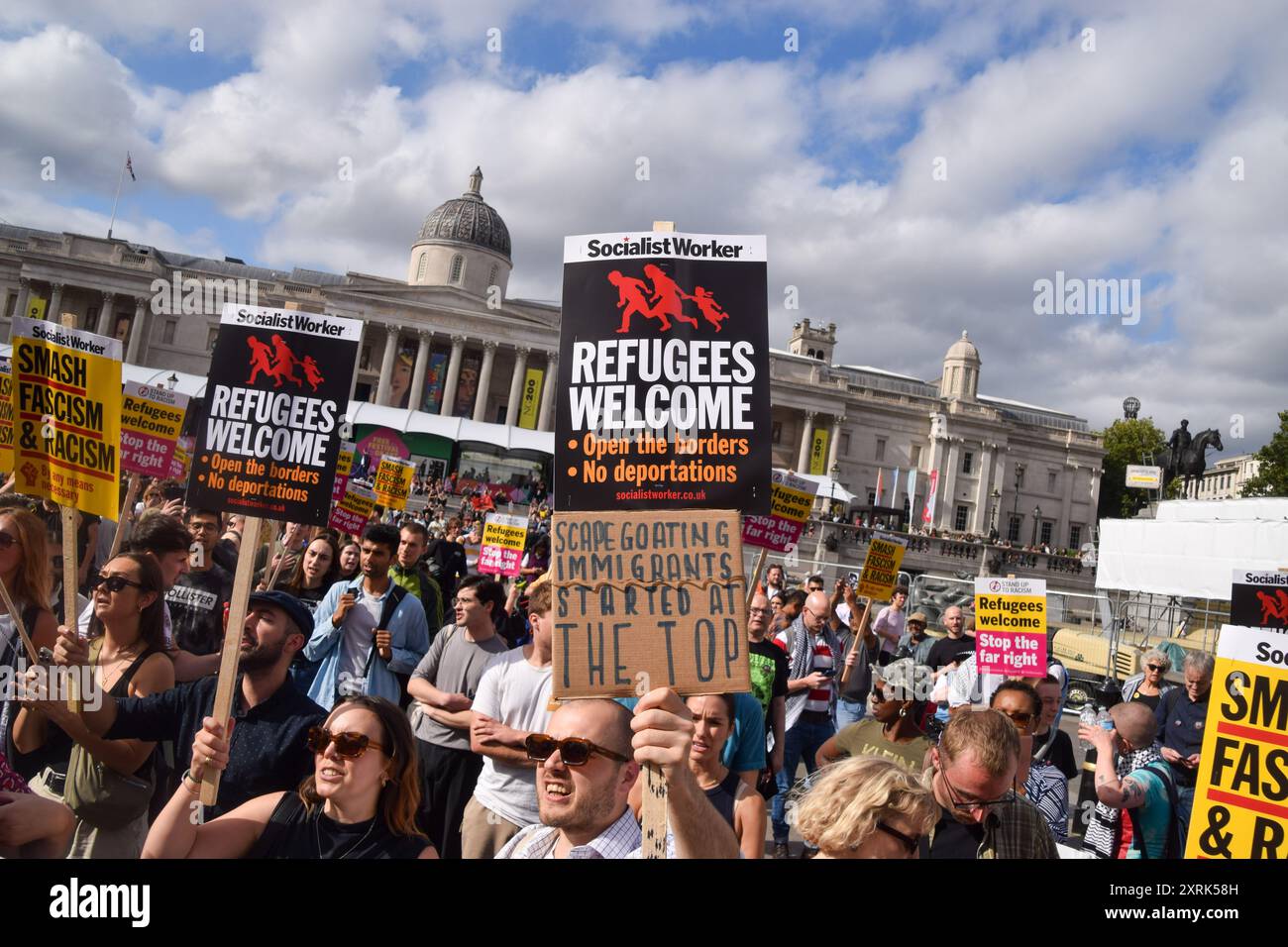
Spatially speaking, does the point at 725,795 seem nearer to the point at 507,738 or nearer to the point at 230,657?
the point at 507,738

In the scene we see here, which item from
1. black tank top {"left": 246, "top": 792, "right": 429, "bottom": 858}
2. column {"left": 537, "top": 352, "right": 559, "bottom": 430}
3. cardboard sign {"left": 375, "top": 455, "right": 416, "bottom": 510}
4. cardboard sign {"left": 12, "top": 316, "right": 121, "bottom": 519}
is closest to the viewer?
black tank top {"left": 246, "top": 792, "right": 429, "bottom": 858}

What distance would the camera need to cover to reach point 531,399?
5806 centimetres

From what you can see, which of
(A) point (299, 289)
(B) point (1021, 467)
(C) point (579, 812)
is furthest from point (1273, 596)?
(B) point (1021, 467)

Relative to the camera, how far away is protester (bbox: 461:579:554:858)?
163 inches

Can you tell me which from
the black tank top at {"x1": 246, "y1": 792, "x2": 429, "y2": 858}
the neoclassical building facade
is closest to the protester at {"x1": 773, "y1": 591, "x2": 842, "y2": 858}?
the black tank top at {"x1": 246, "y1": 792, "x2": 429, "y2": 858}

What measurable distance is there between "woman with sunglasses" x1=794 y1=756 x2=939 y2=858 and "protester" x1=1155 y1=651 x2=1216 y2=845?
3852mm

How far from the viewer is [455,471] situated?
159 feet

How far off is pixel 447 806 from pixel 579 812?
2.18 m

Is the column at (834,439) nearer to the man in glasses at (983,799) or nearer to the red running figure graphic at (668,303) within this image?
the man in glasses at (983,799)

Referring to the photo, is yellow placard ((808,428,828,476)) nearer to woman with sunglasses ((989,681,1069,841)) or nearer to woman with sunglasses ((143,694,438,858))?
woman with sunglasses ((989,681,1069,841))

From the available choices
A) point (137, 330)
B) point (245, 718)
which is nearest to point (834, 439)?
point (137, 330)

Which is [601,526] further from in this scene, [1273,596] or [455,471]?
[455,471]

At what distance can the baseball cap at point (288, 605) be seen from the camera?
158 inches
